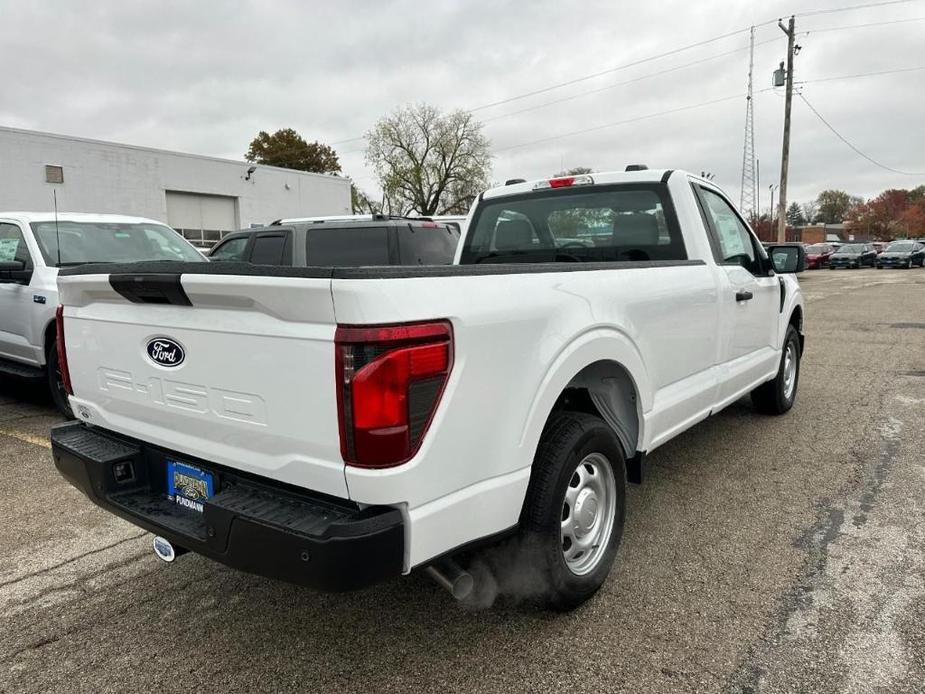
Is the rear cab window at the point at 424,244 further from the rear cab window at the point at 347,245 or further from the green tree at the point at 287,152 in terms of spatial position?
the green tree at the point at 287,152

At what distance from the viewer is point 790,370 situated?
6.00 meters

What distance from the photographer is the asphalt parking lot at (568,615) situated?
2.43 m

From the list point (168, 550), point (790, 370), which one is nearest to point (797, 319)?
point (790, 370)

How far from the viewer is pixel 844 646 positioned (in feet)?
8.34

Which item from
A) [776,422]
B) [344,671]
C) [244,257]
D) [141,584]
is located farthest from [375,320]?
[244,257]

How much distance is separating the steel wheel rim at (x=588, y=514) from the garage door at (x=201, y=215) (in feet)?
82.1

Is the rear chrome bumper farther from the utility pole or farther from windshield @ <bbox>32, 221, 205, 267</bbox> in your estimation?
the utility pole

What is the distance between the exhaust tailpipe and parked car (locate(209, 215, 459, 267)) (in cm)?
544

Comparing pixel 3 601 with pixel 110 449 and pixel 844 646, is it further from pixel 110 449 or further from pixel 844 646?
pixel 844 646

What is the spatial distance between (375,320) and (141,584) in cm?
218

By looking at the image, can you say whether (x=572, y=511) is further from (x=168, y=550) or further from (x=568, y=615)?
(x=168, y=550)

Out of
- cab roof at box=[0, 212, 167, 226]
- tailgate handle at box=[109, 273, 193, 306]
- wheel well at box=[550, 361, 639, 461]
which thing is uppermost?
cab roof at box=[0, 212, 167, 226]

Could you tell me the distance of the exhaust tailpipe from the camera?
232 centimetres

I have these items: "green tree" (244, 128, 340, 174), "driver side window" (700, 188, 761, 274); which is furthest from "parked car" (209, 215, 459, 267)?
"green tree" (244, 128, 340, 174)
